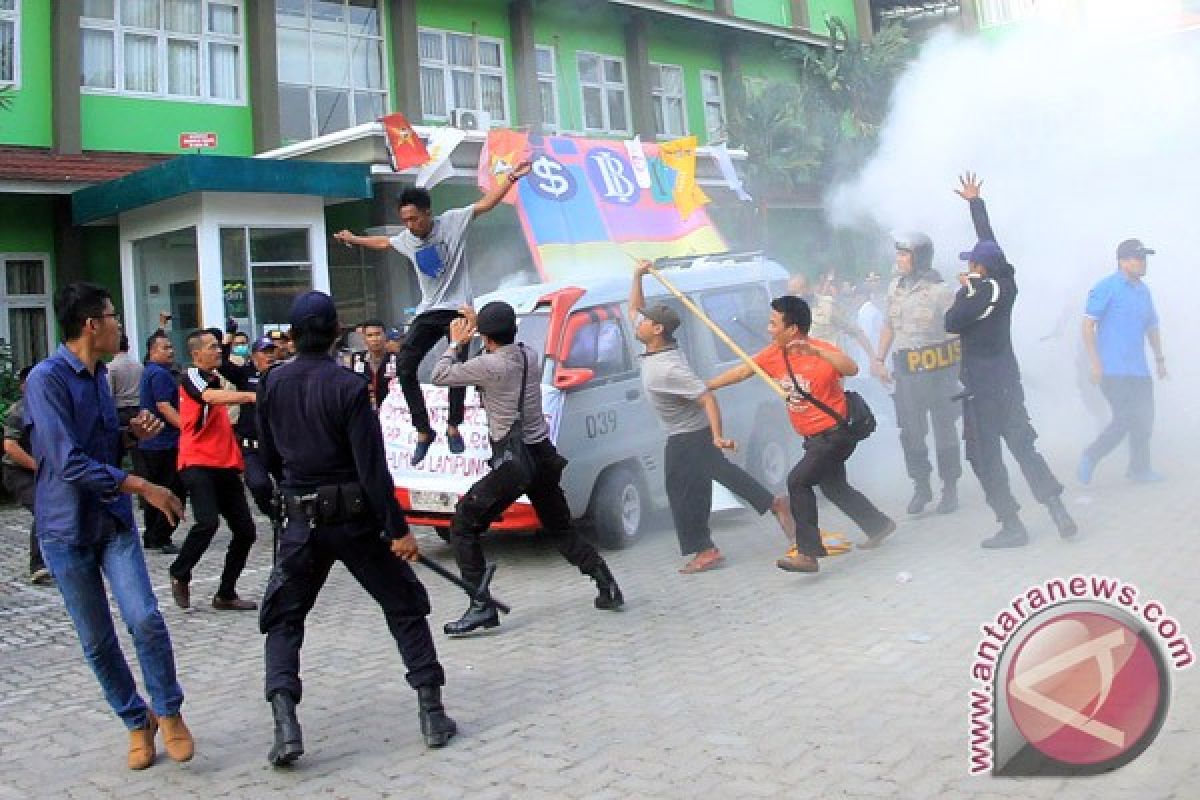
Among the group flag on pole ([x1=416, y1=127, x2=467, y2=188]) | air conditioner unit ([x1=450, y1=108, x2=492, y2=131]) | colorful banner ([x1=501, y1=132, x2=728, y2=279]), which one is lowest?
colorful banner ([x1=501, y1=132, x2=728, y2=279])

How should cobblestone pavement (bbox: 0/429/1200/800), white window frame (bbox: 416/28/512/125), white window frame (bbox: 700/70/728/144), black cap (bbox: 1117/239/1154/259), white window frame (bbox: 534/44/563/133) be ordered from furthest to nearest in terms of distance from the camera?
1. white window frame (bbox: 700/70/728/144)
2. white window frame (bbox: 534/44/563/133)
3. white window frame (bbox: 416/28/512/125)
4. black cap (bbox: 1117/239/1154/259)
5. cobblestone pavement (bbox: 0/429/1200/800)

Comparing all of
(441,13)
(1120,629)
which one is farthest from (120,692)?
(441,13)

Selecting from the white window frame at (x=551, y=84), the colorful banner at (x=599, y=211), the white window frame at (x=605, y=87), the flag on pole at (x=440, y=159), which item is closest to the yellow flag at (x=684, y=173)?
the colorful banner at (x=599, y=211)

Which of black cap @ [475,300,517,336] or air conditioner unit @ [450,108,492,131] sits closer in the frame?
black cap @ [475,300,517,336]

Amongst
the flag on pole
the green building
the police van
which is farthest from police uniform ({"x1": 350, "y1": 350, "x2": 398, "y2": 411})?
the flag on pole

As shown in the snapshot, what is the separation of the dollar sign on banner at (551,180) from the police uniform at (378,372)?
118 inches

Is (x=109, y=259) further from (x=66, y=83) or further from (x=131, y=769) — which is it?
(x=131, y=769)

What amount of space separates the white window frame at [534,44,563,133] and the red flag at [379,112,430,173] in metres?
5.70

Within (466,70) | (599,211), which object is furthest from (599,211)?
(466,70)

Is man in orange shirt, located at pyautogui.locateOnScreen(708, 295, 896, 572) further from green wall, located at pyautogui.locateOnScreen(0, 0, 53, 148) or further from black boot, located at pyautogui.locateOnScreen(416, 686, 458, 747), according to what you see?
green wall, located at pyautogui.locateOnScreen(0, 0, 53, 148)

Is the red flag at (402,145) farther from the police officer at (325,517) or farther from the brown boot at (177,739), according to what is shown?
the brown boot at (177,739)

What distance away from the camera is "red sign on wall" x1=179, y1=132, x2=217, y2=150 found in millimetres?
16531

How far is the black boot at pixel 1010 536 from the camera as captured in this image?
7102 millimetres

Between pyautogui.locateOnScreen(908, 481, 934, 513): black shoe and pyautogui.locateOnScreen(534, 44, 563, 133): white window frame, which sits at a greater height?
pyautogui.locateOnScreen(534, 44, 563, 133): white window frame
